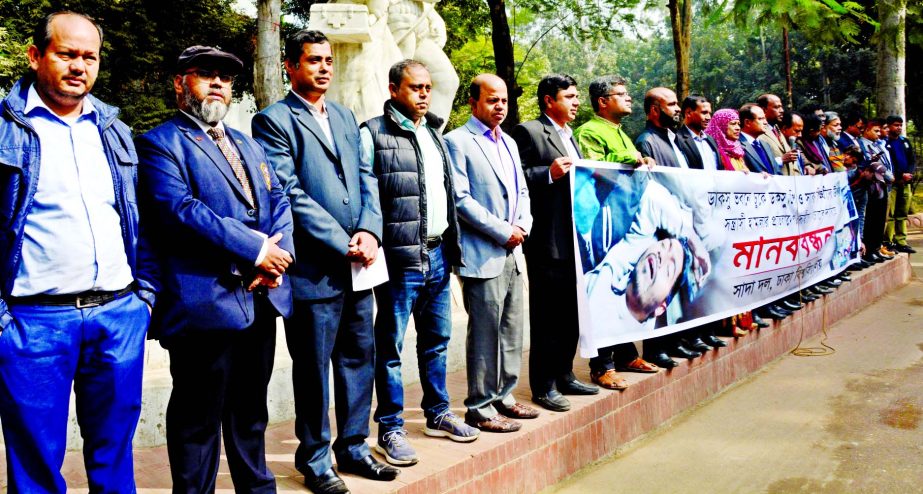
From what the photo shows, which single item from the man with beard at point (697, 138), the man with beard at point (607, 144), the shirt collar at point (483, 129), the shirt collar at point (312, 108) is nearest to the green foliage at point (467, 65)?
the man with beard at point (697, 138)

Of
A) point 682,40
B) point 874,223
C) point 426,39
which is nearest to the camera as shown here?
point 426,39

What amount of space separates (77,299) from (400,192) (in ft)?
4.71

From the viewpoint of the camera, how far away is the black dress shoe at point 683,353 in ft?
16.9

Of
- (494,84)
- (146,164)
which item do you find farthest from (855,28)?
(146,164)

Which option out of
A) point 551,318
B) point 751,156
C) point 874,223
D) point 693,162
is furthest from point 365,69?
point 874,223

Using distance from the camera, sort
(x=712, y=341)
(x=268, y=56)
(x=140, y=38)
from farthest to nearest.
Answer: (x=140, y=38) < (x=268, y=56) < (x=712, y=341)

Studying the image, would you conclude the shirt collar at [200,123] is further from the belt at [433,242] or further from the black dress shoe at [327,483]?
the black dress shoe at [327,483]

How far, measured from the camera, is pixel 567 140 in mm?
4402

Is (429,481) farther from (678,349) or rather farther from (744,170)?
(744,170)

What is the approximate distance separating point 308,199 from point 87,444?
1.13 m

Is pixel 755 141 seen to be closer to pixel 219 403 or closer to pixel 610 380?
pixel 610 380

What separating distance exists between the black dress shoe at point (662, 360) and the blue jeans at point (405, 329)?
177cm

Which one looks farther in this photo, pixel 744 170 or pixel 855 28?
pixel 855 28

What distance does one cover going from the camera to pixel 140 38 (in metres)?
16.3
